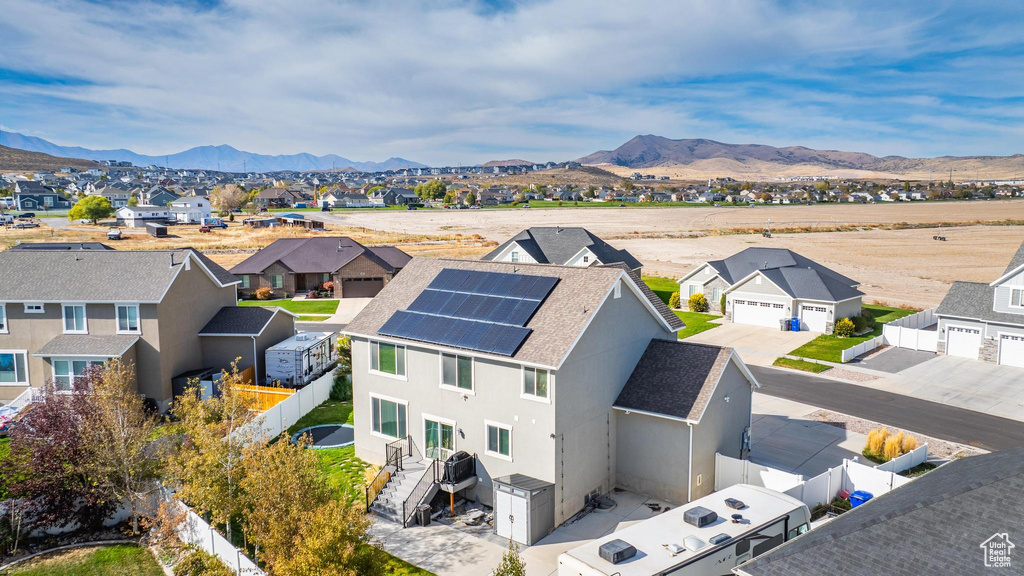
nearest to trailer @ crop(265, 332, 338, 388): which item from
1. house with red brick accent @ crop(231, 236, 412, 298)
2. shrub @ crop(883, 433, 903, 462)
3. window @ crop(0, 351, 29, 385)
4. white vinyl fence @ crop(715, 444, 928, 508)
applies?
window @ crop(0, 351, 29, 385)

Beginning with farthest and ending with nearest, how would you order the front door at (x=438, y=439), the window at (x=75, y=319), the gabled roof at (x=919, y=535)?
1. the window at (x=75, y=319)
2. the front door at (x=438, y=439)
3. the gabled roof at (x=919, y=535)

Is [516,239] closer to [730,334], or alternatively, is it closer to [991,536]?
[730,334]

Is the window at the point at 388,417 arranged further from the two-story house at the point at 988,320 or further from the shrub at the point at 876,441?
the two-story house at the point at 988,320

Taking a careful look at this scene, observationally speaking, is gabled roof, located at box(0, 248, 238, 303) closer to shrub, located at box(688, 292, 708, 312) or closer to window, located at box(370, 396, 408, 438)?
window, located at box(370, 396, 408, 438)

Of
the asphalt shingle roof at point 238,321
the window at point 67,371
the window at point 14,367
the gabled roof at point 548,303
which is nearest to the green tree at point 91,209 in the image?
the window at point 14,367

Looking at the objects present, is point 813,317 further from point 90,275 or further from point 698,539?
point 90,275

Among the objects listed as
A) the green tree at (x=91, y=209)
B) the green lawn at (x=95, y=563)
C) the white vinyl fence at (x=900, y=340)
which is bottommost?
the green lawn at (x=95, y=563)

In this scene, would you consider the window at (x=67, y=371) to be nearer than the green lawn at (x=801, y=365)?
Yes
